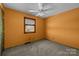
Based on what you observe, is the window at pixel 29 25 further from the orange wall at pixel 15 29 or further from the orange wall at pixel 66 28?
the orange wall at pixel 66 28

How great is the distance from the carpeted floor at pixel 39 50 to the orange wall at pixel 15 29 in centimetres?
29

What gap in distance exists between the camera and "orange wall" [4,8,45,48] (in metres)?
2.00

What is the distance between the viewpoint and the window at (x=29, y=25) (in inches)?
86.0

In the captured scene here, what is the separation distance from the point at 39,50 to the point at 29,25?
107 cm

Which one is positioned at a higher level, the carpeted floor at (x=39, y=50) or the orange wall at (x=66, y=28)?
the orange wall at (x=66, y=28)

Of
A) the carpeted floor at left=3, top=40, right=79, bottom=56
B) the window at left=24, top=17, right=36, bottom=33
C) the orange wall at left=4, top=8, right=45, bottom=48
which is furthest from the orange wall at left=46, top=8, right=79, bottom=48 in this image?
the window at left=24, top=17, right=36, bottom=33

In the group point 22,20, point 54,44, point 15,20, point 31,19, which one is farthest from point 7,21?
point 54,44

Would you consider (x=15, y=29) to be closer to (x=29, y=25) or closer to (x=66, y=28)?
(x=29, y=25)

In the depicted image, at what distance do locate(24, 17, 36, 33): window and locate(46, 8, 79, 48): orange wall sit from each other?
0.94 meters

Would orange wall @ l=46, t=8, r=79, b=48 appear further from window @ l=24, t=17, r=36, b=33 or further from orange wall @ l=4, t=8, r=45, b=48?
window @ l=24, t=17, r=36, b=33

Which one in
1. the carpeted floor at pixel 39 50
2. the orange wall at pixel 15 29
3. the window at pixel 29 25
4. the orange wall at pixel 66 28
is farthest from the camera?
the orange wall at pixel 66 28

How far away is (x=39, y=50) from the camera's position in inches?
109

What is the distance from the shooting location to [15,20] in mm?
2170

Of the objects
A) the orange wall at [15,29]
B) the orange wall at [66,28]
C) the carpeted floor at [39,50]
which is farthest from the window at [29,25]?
the orange wall at [66,28]
